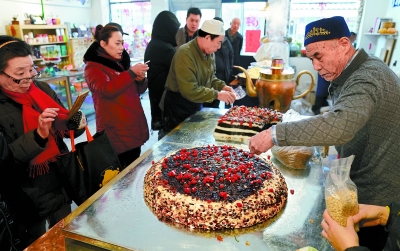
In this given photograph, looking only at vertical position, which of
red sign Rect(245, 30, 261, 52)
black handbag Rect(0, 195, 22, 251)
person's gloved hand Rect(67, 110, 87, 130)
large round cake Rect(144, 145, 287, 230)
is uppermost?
red sign Rect(245, 30, 261, 52)

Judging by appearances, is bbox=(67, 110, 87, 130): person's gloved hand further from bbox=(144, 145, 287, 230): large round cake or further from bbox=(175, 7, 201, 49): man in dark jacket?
bbox=(175, 7, 201, 49): man in dark jacket

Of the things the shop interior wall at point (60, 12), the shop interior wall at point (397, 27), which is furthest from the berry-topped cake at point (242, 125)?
the shop interior wall at point (60, 12)

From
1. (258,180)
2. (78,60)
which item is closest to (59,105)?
(258,180)

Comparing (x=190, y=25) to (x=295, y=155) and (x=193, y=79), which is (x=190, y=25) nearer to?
(x=193, y=79)

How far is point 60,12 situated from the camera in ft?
20.3

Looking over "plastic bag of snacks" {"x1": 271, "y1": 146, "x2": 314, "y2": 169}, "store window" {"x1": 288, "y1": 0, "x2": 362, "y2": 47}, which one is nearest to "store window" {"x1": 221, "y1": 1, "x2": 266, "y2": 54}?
"store window" {"x1": 288, "y1": 0, "x2": 362, "y2": 47}

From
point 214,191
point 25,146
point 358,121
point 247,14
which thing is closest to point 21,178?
point 25,146

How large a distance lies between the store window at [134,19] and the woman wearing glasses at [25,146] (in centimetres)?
616

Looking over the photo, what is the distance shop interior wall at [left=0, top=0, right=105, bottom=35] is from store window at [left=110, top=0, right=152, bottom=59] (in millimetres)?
285

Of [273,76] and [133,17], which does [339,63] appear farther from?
[133,17]

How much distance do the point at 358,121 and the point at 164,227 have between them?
0.86 m

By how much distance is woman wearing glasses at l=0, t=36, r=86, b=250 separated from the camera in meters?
1.39

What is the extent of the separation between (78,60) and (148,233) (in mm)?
6040

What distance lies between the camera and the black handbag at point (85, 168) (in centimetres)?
159
